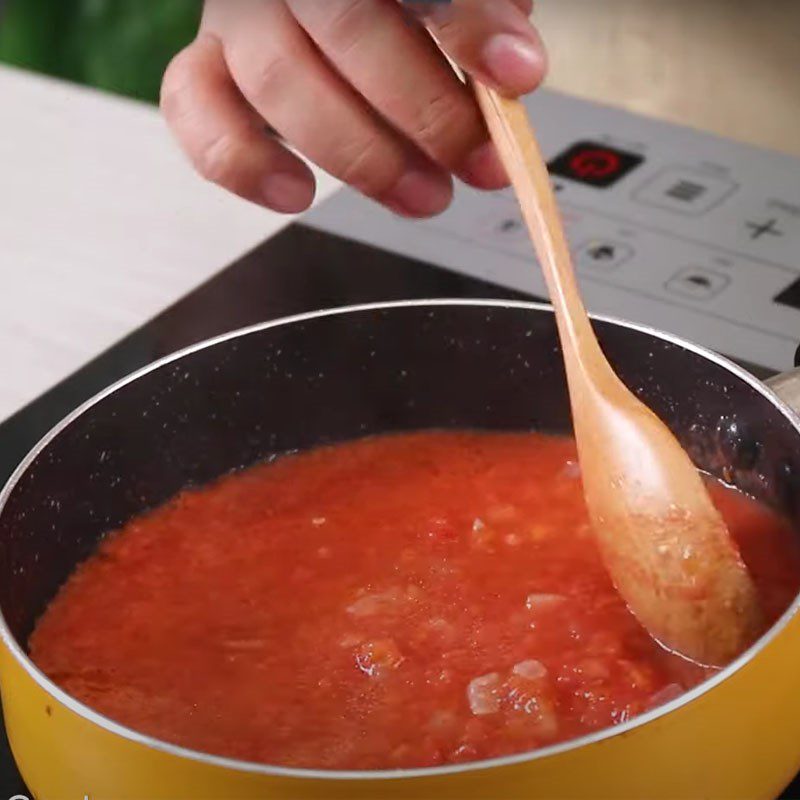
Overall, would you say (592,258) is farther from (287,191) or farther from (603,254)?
(287,191)

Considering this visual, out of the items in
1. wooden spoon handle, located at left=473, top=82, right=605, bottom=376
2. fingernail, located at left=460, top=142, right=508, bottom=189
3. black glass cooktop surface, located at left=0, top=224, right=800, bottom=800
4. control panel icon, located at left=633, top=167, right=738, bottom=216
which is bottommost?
control panel icon, located at left=633, top=167, right=738, bottom=216

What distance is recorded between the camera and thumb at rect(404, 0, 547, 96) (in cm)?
82

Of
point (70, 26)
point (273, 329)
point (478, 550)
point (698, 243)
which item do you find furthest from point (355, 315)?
point (70, 26)

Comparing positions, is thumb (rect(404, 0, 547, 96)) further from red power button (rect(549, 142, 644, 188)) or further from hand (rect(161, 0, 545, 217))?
red power button (rect(549, 142, 644, 188))

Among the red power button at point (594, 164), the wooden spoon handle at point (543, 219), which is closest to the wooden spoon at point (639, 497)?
the wooden spoon handle at point (543, 219)

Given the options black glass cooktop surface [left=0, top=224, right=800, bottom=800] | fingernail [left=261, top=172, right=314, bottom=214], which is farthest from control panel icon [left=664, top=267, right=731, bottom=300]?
fingernail [left=261, top=172, right=314, bottom=214]

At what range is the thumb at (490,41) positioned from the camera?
817mm

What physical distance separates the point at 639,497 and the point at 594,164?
1.98 feet

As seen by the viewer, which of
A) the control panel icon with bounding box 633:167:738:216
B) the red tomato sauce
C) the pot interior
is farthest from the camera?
the control panel icon with bounding box 633:167:738:216

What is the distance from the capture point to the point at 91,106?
147 cm

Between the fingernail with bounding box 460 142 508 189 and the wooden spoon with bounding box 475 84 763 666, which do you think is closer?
the wooden spoon with bounding box 475 84 763 666

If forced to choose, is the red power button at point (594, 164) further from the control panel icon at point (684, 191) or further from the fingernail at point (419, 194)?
the fingernail at point (419, 194)

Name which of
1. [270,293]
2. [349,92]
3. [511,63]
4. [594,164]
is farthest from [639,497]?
[594,164]

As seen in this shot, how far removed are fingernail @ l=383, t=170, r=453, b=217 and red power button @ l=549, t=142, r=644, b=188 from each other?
0.29 metres
